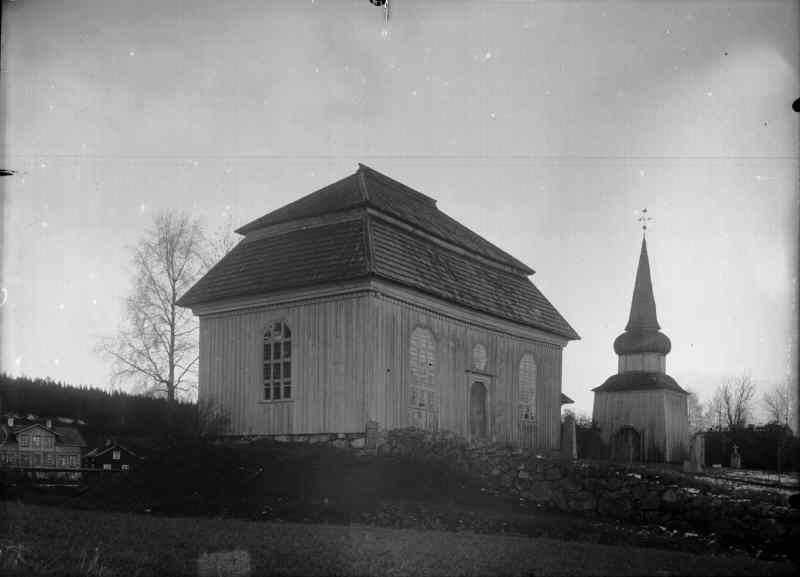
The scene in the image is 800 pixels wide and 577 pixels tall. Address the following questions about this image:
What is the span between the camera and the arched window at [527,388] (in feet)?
92.9

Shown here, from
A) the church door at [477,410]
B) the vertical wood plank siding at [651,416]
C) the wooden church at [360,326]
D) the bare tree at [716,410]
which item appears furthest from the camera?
the bare tree at [716,410]

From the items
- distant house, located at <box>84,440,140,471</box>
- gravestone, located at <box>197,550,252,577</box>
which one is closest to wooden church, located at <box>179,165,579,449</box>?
distant house, located at <box>84,440,140,471</box>

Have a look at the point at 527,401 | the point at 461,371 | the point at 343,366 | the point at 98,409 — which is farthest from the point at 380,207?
the point at 98,409

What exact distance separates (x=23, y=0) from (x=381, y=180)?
672 inches

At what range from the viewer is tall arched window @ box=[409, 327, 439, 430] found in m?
23.5

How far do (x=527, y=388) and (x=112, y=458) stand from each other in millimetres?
13762

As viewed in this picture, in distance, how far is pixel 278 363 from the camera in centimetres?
2348

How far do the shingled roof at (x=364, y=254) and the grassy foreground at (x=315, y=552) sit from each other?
9.21 meters

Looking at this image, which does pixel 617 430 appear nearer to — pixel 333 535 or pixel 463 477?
pixel 463 477

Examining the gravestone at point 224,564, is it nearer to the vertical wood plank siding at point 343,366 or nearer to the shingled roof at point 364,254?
the vertical wood plank siding at point 343,366

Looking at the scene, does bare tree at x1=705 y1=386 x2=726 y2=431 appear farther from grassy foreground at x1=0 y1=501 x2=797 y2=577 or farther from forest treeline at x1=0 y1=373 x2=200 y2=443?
grassy foreground at x1=0 y1=501 x2=797 y2=577

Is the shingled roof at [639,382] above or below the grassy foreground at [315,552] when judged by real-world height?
above

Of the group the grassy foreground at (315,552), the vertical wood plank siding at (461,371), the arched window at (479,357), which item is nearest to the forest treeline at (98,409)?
the grassy foreground at (315,552)

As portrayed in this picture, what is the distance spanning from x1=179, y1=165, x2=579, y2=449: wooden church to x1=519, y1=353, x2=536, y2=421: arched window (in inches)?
2.6
